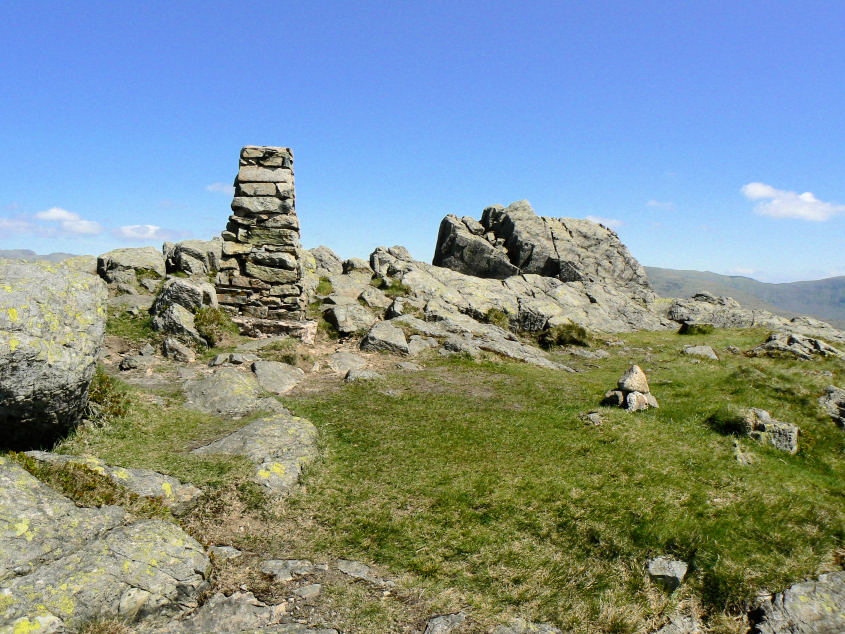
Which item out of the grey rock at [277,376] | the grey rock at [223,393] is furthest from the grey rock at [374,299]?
the grey rock at [223,393]

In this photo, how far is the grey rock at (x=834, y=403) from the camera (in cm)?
1755

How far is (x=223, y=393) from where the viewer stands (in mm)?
17734

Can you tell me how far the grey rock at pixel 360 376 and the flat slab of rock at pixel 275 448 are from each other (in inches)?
223

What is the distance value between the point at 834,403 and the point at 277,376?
2193 centimetres

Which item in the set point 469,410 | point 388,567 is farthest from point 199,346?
point 388,567

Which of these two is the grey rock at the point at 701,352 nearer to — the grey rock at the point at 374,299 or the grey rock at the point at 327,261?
the grey rock at the point at 374,299

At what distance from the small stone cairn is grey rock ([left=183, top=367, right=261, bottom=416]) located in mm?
13524

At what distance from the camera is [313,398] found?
1933 cm

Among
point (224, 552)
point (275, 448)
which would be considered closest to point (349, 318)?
point (275, 448)

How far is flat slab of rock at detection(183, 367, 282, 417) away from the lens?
55.9 feet

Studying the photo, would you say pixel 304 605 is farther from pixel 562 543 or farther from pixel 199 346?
pixel 199 346

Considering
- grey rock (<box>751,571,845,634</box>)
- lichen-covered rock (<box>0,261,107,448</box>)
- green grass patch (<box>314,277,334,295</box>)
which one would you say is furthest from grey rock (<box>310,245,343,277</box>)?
grey rock (<box>751,571,845,634</box>)

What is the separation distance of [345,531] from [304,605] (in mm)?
2411

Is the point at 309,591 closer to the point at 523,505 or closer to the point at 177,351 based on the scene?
the point at 523,505
